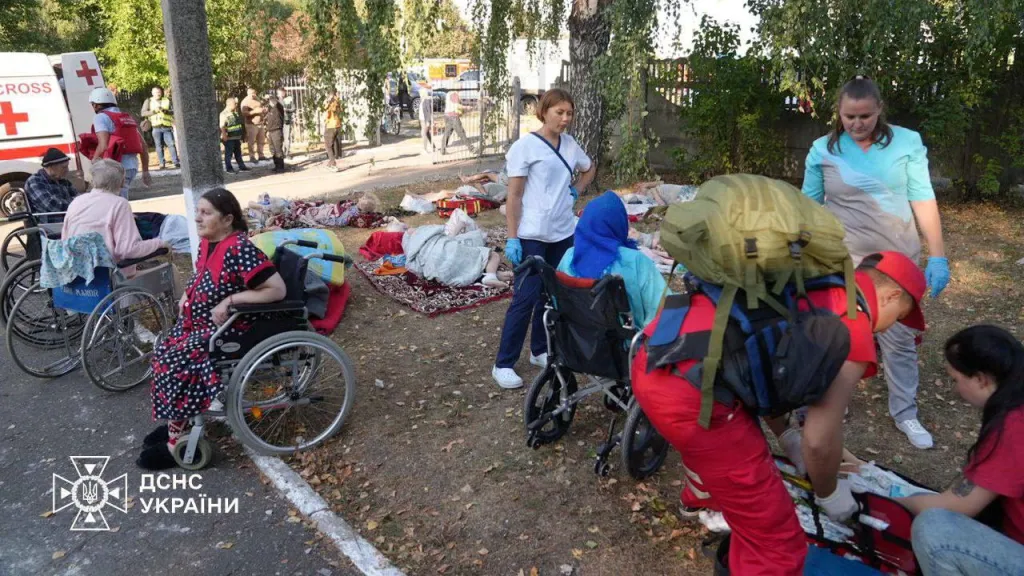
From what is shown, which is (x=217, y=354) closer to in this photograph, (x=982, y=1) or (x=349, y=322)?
(x=349, y=322)

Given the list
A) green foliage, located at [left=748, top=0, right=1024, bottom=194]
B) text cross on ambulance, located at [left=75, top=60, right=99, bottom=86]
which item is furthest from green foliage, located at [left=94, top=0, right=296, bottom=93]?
green foliage, located at [left=748, top=0, right=1024, bottom=194]

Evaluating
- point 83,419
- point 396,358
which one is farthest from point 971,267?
point 83,419

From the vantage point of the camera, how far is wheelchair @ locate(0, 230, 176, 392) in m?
4.62

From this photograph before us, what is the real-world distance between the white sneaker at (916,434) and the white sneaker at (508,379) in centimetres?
214

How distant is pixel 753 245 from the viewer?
1.87 m

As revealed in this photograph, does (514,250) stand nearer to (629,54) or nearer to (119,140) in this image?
(629,54)

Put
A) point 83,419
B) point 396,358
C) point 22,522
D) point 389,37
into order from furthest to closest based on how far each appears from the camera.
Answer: point 389,37
point 396,358
point 83,419
point 22,522

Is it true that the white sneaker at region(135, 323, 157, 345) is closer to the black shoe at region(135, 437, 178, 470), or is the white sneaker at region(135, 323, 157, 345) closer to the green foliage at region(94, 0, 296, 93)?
the black shoe at region(135, 437, 178, 470)

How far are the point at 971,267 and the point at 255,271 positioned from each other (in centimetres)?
651

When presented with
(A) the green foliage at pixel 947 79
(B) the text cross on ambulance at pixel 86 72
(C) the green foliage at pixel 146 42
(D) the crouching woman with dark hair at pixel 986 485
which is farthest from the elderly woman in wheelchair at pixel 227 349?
(C) the green foliage at pixel 146 42

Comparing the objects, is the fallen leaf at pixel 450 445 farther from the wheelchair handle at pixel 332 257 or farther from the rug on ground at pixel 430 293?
the rug on ground at pixel 430 293

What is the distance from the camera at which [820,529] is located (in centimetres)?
251

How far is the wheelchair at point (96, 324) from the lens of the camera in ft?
15.1

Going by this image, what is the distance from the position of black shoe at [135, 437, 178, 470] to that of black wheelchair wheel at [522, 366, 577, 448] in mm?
1860
